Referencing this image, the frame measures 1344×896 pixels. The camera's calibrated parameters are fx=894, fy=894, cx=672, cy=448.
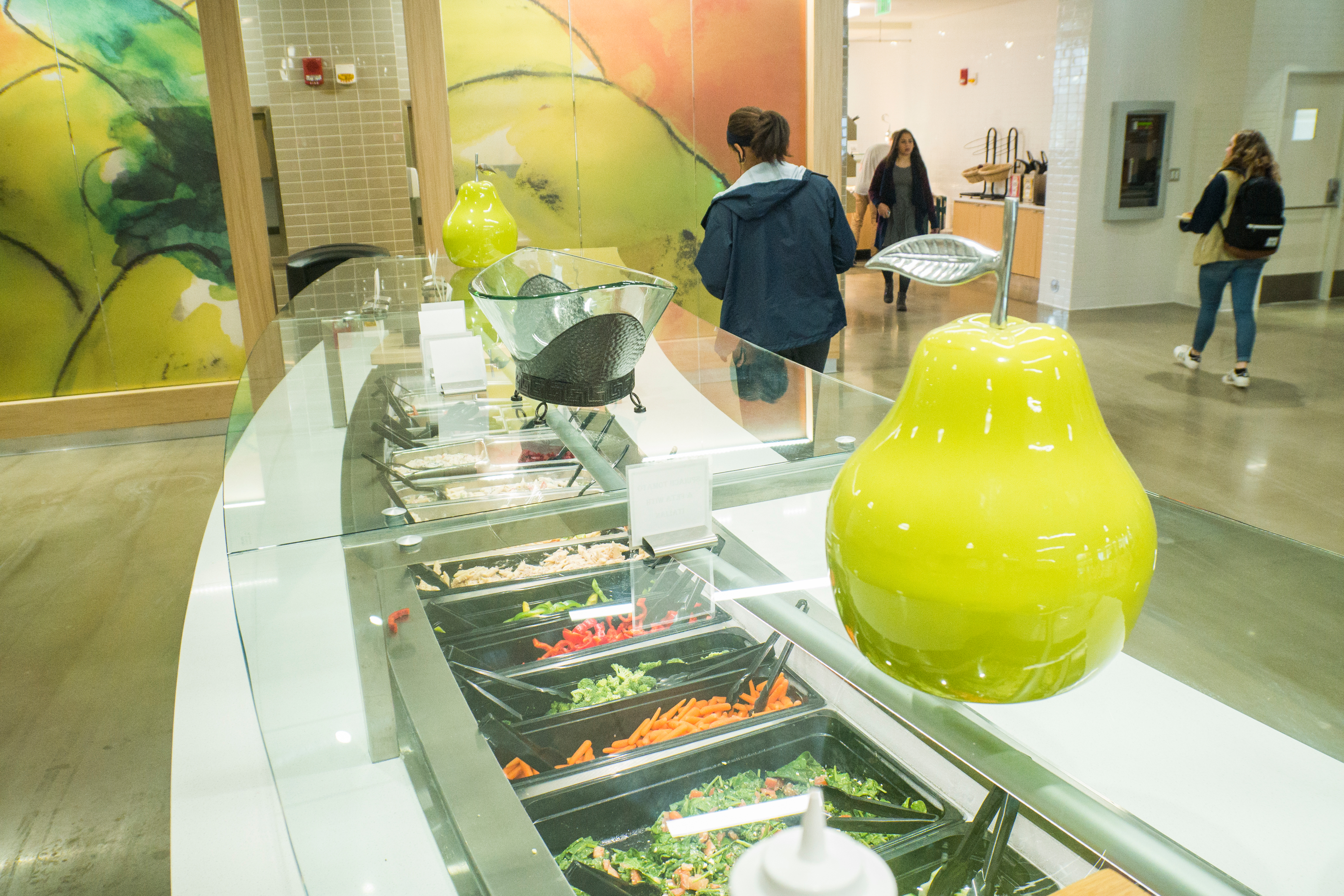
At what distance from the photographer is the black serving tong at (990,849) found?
2.31ft

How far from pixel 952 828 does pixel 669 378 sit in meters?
1.22

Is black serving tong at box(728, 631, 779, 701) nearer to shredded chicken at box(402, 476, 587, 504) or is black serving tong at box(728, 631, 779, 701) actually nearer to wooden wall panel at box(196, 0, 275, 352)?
shredded chicken at box(402, 476, 587, 504)

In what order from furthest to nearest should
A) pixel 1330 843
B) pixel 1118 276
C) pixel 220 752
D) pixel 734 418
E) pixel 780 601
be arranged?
1. pixel 1118 276
2. pixel 734 418
3. pixel 220 752
4. pixel 780 601
5. pixel 1330 843

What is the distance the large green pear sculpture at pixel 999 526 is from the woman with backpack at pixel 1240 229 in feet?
19.4

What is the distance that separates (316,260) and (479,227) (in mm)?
2845

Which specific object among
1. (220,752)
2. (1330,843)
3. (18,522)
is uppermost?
(1330,843)

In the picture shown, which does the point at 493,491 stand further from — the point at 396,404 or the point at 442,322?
the point at 442,322

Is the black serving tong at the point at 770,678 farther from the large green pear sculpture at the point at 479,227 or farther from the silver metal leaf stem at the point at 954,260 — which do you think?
the large green pear sculpture at the point at 479,227

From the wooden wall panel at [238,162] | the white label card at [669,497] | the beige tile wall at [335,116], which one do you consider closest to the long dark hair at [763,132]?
the white label card at [669,497]

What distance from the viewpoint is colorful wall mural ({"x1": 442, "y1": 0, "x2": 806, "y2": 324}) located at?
5.24 meters

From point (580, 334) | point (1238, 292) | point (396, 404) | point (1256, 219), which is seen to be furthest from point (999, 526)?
point (1238, 292)

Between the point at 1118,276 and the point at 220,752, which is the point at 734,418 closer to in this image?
the point at 220,752

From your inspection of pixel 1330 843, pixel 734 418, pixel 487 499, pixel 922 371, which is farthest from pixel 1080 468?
pixel 734 418

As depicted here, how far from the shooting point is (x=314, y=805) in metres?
0.81
